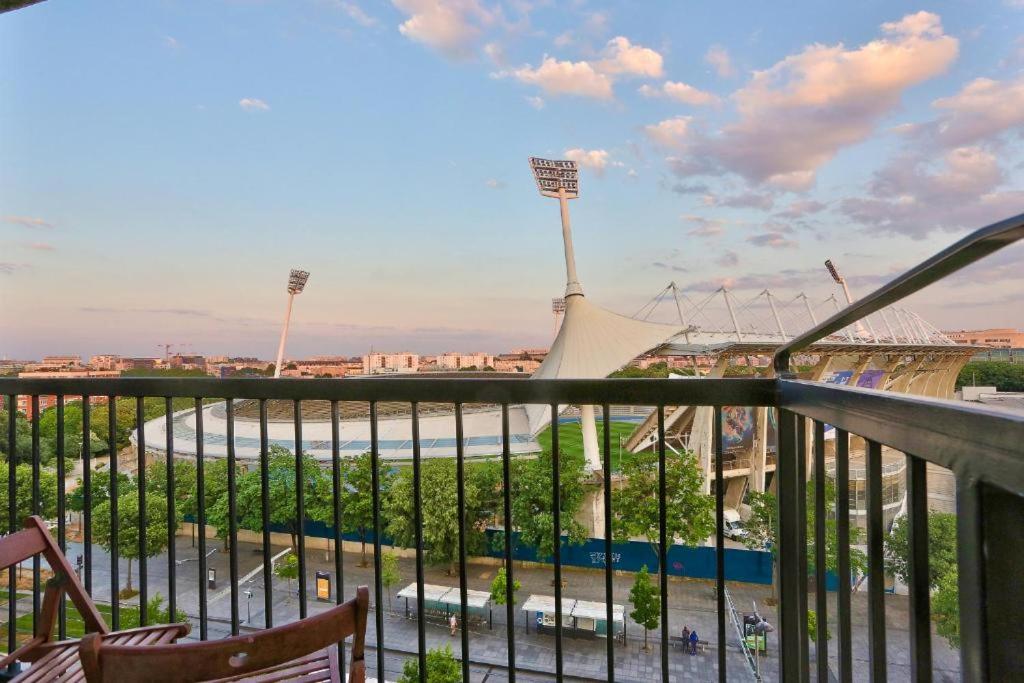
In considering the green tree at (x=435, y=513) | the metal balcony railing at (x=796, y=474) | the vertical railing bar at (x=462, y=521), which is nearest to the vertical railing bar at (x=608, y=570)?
the metal balcony railing at (x=796, y=474)

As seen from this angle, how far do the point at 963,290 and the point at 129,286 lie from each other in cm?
1391

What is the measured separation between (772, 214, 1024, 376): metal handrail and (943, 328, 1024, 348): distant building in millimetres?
304

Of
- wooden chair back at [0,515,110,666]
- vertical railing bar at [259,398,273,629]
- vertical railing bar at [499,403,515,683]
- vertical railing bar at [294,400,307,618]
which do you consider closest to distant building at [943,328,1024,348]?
vertical railing bar at [499,403,515,683]

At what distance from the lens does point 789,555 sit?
1091mm

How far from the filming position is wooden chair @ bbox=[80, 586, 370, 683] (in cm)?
57

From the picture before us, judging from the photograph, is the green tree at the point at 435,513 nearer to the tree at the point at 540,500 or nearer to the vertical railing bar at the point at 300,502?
the tree at the point at 540,500

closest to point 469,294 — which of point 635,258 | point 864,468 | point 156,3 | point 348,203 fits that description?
point 348,203

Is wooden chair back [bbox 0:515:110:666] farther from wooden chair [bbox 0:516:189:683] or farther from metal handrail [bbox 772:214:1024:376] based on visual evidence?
metal handrail [bbox 772:214:1024:376]

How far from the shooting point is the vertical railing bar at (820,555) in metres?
0.88

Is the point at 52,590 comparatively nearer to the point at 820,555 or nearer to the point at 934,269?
the point at 820,555

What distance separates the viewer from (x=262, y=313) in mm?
14633

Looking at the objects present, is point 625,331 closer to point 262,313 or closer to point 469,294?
point 469,294

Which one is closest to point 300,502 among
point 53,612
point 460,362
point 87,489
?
point 53,612

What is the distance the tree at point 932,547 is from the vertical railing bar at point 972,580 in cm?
2
